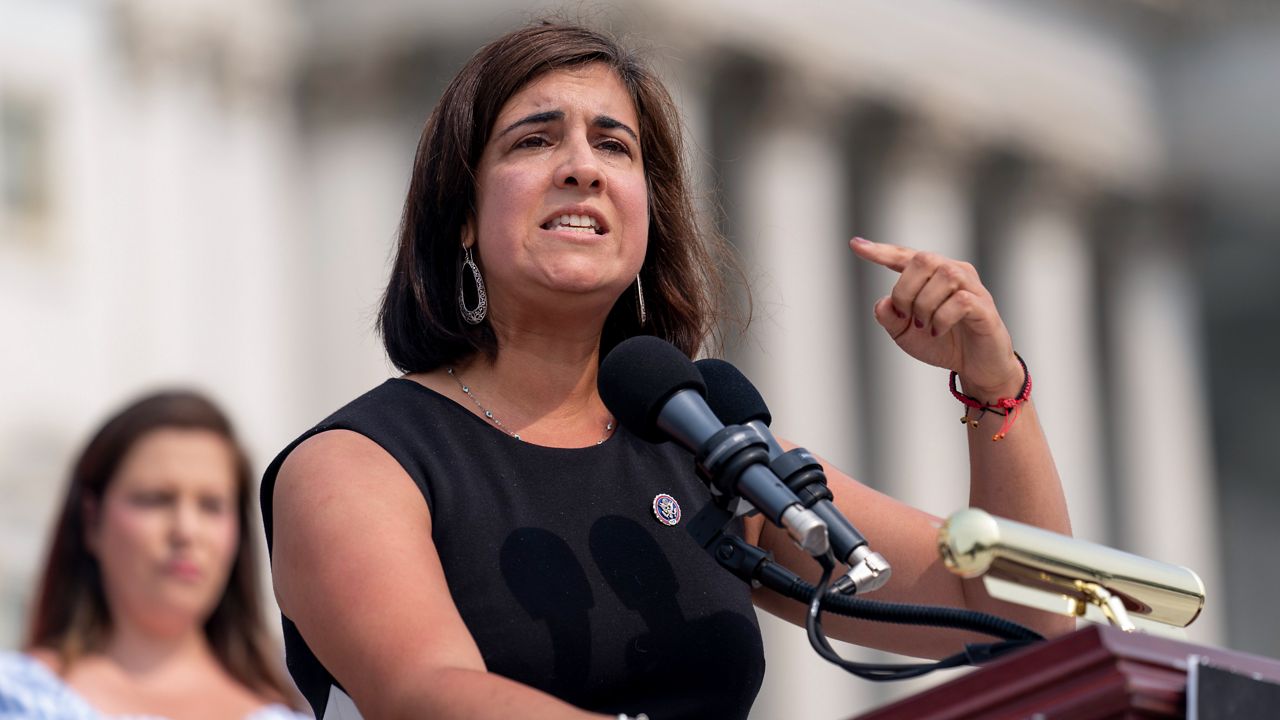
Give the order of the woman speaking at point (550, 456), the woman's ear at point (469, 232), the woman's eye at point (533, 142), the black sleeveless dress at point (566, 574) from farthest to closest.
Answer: the woman's ear at point (469, 232) < the woman's eye at point (533, 142) < the black sleeveless dress at point (566, 574) < the woman speaking at point (550, 456)

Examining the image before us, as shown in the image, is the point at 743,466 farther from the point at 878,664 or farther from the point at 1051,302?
the point at 1051,302

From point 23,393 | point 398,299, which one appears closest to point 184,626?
point 398,299

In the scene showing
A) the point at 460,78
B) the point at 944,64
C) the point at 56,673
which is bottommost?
the point at 56,673

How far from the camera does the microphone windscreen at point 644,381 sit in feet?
10.1

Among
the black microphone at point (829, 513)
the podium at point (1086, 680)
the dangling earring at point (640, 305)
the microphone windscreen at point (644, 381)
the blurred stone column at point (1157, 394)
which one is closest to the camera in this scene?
the podium at point (1086, 680)

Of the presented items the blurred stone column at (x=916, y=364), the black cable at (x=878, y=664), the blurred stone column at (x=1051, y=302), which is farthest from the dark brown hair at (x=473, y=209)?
the blurred stone column at (x=1051, y=302)

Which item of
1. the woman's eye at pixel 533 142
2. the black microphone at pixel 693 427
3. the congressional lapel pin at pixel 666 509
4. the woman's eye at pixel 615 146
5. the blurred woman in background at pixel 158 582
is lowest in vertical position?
the blurred woman in background at pixel 158 582

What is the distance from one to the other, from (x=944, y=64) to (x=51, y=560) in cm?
2468

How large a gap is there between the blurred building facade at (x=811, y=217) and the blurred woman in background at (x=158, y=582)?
12860 millimetres

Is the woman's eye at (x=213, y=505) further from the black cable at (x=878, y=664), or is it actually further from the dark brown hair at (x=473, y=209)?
the black cable at (x=878, y=664)

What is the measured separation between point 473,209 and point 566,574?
2.48ft

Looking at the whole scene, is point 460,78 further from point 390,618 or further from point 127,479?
point 127,479

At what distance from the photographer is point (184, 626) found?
6133 millimetres

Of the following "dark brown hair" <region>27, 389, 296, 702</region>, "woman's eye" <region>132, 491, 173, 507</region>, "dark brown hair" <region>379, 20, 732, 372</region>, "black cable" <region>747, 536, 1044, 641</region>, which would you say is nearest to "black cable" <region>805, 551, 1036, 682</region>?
"black cable" <region>747, 536, 1044, 641</region>
